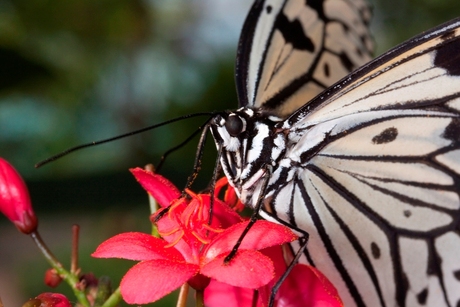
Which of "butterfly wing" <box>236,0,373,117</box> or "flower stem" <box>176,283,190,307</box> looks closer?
"flower stem" <box>176,283,190,307</box>

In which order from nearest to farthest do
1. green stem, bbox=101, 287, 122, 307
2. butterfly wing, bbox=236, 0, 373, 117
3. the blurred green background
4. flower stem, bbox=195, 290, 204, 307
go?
flower stem, bbox=195, 290, 204, 307, green stem, bbox=101, 287, 122, 307, butterfly wing, bbox=236, 0, 373, 117, the blurred green background

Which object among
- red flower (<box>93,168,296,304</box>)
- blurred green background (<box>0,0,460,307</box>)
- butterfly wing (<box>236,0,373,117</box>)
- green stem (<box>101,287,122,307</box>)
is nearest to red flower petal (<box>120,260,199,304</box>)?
red flower (<box>93,168,296,304</box>)

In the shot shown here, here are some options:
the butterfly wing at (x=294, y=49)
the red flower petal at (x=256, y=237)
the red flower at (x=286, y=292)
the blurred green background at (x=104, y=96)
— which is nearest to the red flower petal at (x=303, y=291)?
the red flower at (x=286, y=292)

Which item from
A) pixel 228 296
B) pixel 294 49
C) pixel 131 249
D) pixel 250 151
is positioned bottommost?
pixel 228 296

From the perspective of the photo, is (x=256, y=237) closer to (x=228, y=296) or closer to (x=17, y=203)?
(x=228, y=296)

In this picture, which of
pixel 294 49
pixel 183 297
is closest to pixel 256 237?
pixel 183 297

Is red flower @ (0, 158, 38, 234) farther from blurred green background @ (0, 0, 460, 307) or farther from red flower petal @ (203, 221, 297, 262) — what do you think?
blurred green background @ (0, 0, 460, 307)

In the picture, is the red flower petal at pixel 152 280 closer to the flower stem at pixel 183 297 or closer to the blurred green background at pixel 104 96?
the flower stem at pixel 183 297

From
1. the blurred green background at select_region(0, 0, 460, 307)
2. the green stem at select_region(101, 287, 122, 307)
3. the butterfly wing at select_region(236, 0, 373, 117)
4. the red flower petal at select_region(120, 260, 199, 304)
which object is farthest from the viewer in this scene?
the blurred green background at select_region(0, 0, 460, 307)
